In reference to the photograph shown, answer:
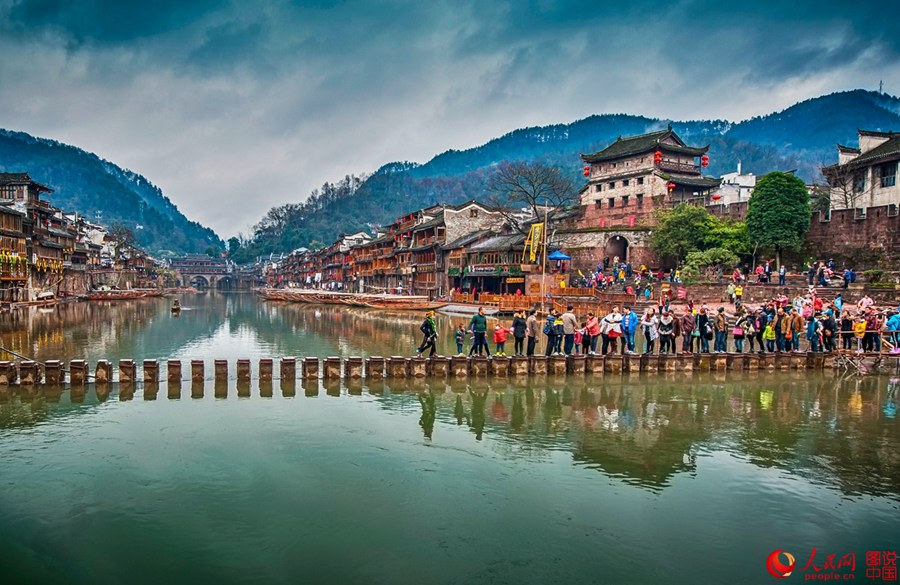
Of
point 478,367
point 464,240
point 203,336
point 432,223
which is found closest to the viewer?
point 478,367

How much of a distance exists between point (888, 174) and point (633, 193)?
2454 centimetres

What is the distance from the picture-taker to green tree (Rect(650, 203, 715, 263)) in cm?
5200

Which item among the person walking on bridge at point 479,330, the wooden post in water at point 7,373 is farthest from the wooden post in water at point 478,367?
the wooden post in water at point 7,373

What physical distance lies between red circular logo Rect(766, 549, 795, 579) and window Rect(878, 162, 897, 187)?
4483cm

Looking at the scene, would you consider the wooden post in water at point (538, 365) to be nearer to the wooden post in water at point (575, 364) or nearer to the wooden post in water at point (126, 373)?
the wooden post in water at point (575, 364)

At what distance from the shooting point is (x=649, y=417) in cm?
1521

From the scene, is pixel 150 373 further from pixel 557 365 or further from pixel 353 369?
pixel 557 365

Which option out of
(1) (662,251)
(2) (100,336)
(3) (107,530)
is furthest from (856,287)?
(2) (100,336)

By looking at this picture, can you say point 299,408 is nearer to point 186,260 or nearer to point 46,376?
point 46,376

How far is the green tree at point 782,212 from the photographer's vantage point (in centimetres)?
4575

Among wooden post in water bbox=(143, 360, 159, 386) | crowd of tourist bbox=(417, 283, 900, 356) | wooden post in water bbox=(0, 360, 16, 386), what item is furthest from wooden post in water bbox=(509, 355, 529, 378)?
wooden post in water bbox=(0, 360, 16, 386)

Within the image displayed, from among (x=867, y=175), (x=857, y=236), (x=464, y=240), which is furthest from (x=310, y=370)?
(x=464, y=240)

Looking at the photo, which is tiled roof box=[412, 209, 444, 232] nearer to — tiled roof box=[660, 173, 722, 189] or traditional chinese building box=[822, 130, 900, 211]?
tiled roof box=[660, 173, 722, 189]

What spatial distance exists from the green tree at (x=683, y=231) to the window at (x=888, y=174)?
12.2 meters
